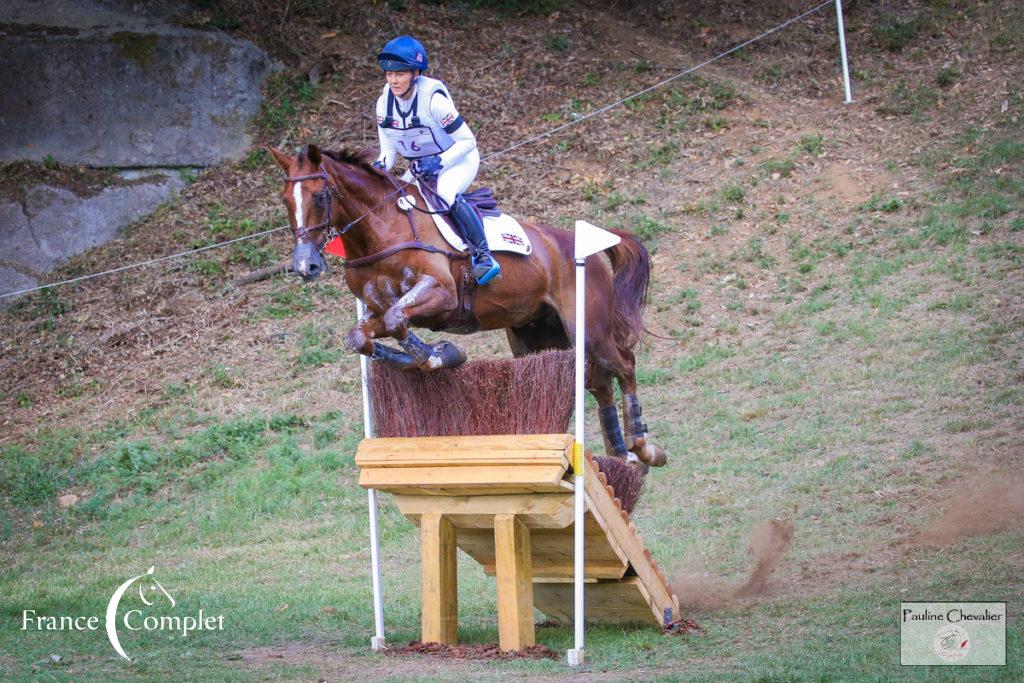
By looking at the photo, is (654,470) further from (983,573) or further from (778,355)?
(983,573)

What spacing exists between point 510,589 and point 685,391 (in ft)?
21.6

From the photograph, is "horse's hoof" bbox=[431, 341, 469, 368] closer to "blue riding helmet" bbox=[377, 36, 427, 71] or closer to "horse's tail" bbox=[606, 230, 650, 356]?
"blue riding helmet" bbox=[377, 36, 427, 71]

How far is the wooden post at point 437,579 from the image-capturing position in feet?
24.2

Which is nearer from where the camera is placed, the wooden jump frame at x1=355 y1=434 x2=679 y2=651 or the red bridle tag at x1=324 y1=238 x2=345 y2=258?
the wooden jump frame at x1=355 y1=434 x2=679 y2=651

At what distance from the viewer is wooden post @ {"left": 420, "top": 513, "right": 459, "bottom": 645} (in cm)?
738

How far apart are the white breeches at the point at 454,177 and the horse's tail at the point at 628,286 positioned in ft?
5.87

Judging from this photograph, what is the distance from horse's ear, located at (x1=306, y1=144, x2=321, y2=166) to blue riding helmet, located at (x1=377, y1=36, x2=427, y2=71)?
80 centimetres

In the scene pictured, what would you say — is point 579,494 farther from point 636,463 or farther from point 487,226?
point 487,226

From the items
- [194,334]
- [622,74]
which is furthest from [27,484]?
[622,74]

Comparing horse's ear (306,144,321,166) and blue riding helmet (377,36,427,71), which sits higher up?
blue riding helmet (377,36,427,71)

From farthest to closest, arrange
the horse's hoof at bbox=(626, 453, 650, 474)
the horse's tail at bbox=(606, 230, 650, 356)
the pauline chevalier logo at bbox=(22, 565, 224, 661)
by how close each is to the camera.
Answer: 1. the horse's tail at bbox=(606, 230, 650, 356)
2. the horse's hoof at bbox=(626, 453, 650, 474)
3. the pauline chevalier logo at bbox=(22, 565, 224, 661)

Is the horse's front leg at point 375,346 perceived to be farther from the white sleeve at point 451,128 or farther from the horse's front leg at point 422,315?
the white sleeve at point 451,128

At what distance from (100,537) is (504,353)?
16.7ft

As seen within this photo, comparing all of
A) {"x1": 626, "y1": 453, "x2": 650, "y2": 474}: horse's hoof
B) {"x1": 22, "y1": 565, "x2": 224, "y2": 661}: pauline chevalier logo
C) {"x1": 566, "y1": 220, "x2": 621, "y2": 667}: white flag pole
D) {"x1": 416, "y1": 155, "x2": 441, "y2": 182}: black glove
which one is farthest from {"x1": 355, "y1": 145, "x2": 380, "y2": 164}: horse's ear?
{"x1": 22, "y1": 565, "x2": 224, "y2": 661}: pauline chevalier logo
